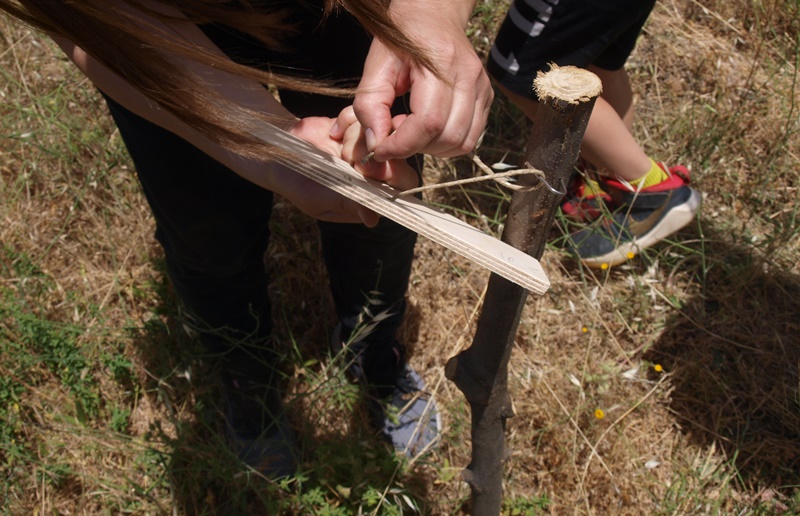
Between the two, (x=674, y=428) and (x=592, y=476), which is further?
(x=674, y=428)

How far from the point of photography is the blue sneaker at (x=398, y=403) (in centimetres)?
178

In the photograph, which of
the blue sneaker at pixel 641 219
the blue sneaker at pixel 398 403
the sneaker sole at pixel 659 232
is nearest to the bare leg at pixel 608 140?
the blue sneaker at pixel 641 219

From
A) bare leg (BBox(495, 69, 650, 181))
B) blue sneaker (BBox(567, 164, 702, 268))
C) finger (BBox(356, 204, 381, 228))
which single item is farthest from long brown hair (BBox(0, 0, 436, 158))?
blue sneaker (BBox(567, 164, 702, 268))

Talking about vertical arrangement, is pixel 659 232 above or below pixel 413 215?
below

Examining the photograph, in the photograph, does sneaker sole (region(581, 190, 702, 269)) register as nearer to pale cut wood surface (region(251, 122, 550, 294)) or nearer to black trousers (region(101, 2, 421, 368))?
black trousers (region(101, 2, 421, 368))

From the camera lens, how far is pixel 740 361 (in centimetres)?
192

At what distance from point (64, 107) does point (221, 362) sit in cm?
136

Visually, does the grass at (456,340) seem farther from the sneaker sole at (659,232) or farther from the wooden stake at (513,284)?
the wooden stake at (513,284)

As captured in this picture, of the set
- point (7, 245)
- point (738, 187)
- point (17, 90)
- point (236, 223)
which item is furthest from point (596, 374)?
point (17, 90)

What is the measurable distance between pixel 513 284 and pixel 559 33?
38.5 inches

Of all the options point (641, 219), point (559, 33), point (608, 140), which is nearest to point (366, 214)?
point (559, 33)

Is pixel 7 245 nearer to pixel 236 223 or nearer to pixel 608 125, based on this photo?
pixel 236 223

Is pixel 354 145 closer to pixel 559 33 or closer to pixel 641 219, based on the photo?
pixel 559 33

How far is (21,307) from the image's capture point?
75.5 inches
